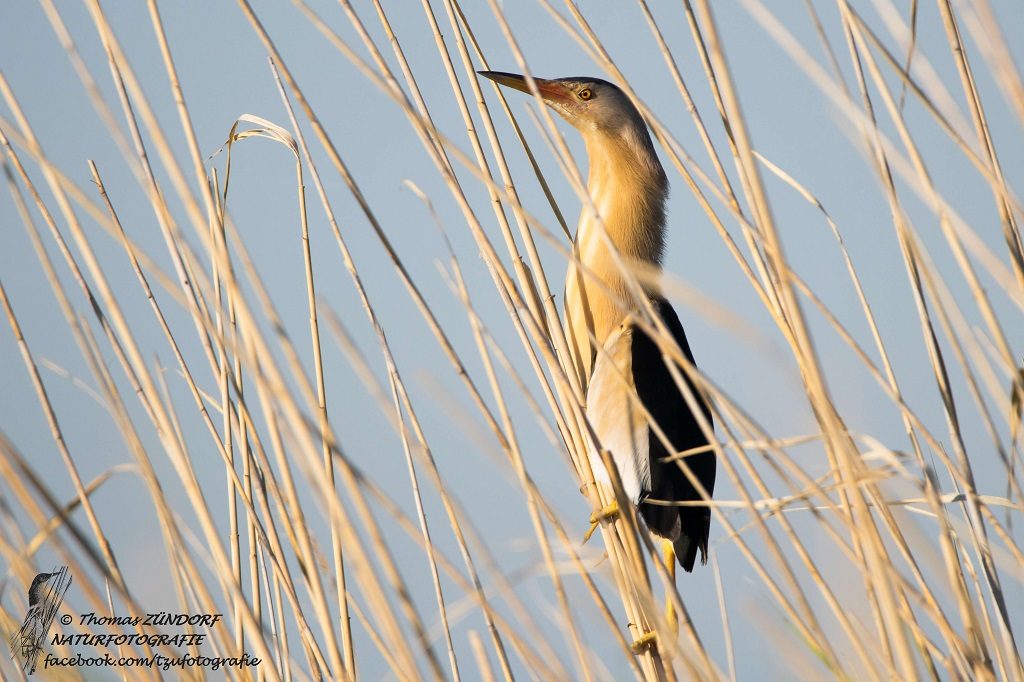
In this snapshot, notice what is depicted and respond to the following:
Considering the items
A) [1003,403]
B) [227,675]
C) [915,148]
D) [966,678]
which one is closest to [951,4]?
[915,148]

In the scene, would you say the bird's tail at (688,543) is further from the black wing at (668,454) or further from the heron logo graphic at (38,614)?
the heron logo graphic at (38,614)

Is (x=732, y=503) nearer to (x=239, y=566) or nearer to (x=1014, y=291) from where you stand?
(x=1014, y=291)

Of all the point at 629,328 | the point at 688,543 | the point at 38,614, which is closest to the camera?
the point at 38,614

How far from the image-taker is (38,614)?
42.6 inches

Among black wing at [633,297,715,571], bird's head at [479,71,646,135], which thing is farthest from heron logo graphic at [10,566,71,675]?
bird's head at [479,71,646,135]

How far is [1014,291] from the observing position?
0.89m

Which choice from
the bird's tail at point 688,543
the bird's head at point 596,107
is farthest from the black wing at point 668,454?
the bird's head at point 596,107

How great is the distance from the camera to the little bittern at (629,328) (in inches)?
74.6

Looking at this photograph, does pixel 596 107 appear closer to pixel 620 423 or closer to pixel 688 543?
pixel 620 423

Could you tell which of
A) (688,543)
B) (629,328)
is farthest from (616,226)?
(688,543)

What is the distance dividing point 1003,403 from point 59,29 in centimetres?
101

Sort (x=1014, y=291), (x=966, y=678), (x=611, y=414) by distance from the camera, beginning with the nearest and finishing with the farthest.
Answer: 1. (x=1014, y=291)
2. (x=966, y=678)
3. (x=611, y=414)

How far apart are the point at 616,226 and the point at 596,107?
333 mm

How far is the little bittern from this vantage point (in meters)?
1.90
